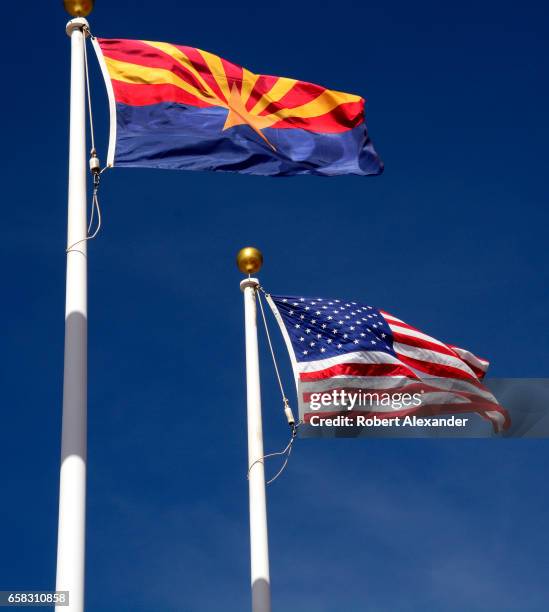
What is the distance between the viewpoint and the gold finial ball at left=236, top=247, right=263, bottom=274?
66.3ft

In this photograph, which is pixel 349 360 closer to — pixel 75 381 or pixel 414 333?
pixel 414 333

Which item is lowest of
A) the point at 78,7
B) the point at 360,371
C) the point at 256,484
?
the point at 256,484

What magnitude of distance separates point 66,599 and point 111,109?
21.5 feet

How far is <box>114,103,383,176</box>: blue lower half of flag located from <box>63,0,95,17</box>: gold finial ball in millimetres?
1182

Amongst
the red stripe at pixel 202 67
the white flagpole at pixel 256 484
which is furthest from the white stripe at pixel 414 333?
the red stripe at pixel 202 67

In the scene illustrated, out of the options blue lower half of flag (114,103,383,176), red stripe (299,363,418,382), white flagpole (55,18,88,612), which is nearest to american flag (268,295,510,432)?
red stripe (299,363,418,382)

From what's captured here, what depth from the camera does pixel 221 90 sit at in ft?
57.6

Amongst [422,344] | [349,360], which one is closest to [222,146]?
[349,360]

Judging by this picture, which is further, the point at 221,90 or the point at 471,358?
the point at 471,358

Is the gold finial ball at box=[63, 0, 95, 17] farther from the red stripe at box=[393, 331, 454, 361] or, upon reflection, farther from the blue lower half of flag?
the red stripe at box=[393, 331, 454, 361]

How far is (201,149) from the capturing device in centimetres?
1602

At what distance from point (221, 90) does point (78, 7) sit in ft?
9.56

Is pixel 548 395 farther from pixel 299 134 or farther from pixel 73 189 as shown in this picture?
pixel 73 189

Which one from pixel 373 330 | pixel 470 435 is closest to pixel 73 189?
pixel 373 330
